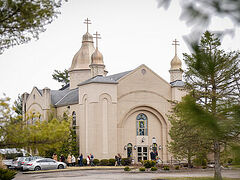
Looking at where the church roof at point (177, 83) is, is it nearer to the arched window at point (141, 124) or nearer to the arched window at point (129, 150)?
the arched window at point (141, 124)

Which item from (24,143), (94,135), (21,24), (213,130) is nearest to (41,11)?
(21,24)

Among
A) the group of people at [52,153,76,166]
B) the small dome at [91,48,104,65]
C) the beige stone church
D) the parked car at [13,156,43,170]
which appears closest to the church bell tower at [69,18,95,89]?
the beige stone church

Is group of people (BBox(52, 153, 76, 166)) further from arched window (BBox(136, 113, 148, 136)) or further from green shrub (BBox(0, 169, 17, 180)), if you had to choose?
green shrub (BBox(0, 169, 17, 180))

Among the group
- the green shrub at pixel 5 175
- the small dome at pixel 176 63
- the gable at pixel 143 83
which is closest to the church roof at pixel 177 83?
the gable at pixel 143 83

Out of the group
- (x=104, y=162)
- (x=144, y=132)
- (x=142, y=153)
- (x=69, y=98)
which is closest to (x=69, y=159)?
(x=104, y=162)

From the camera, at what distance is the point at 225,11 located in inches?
163

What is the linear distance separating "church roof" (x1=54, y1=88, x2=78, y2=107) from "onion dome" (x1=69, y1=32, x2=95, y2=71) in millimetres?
3688

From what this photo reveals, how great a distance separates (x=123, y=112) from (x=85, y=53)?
49.9ft

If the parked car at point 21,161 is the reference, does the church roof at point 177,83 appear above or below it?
above

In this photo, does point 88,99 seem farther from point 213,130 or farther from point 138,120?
point 213,130

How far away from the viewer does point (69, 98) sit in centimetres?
5319

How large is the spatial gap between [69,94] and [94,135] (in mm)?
13650

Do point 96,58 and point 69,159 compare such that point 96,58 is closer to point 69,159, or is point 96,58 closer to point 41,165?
point 69,159

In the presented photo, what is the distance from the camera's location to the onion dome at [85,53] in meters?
58.2
